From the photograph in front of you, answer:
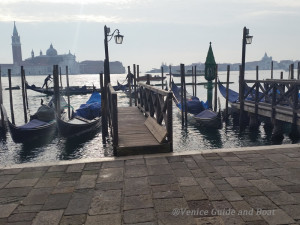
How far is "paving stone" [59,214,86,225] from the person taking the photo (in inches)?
111

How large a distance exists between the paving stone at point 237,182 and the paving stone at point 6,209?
2.87 m

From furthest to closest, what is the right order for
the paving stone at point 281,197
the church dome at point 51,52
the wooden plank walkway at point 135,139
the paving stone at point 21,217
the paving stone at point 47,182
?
1. the church dome at point 51,52
2. the wooden plank walkway at point 135,139
3. the paving stone at point 47,182
4. the paving stone at point 281,197
5. the paving stone at point 21,217

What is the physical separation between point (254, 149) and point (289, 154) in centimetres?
62

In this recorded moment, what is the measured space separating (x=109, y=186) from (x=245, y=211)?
1814 mm

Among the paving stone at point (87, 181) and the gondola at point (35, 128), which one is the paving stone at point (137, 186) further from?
the gondola at point (35, 128)

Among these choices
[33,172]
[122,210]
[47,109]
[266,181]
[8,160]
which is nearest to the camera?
[122,210]

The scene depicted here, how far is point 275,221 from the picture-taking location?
2764mm

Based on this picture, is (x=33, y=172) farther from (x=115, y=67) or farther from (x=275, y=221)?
(x=115, y=67)

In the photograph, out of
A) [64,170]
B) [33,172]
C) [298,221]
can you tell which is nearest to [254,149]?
[298,221]

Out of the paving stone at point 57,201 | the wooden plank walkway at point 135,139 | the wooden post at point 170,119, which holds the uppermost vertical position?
the wooden post at point 170,119

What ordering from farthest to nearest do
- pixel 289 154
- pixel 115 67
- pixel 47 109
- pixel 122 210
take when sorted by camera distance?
pixel 115 67 < pixel 47 109 < pixel 289 154 < pixel 122 210

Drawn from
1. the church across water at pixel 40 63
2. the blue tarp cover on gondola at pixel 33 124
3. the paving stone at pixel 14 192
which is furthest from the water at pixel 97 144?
the church across water at pixel 40 63

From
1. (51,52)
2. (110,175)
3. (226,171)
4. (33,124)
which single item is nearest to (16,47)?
(51,52)

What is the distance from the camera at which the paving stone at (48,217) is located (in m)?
2.83
